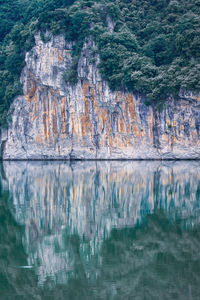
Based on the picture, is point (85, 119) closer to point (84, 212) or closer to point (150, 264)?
point (84, 212)

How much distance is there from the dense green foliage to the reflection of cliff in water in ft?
71.6

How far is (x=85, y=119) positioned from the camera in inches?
1802

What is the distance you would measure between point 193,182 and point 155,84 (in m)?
22.5

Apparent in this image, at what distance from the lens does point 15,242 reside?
895 cm

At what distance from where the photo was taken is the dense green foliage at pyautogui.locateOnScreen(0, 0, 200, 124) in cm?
3847

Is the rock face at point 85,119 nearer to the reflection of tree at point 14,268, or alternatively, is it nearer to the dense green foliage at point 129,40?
the dense green foliage at point 129,40

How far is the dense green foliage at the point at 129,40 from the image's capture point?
3847 cm

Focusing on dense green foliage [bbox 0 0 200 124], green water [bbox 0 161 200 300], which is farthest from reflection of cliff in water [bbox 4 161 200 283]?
dense green foliage [bbox 0 0 200 124]

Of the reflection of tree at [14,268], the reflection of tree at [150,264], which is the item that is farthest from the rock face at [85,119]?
the reflection of tree at [14,268]

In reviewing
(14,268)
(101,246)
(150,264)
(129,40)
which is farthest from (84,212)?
(129,40)

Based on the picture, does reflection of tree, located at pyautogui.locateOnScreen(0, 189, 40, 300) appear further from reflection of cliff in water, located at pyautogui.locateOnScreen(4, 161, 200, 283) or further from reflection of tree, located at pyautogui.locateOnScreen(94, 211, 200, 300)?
reflection of tree, located at pyautogui.locateOnScreen(94, 211, 200, 300)

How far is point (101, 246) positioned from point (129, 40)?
125 ft

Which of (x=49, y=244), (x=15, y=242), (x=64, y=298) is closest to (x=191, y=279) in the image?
(x=64, y=298)

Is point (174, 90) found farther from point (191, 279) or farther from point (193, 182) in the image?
point (191, 279)
